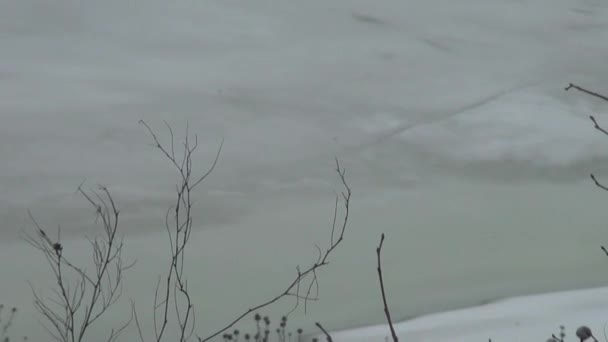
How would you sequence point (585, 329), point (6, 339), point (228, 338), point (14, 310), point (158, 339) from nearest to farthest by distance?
point (585, 329) → point (158, 339) → point (228, 338) → point (6, 339) → point (14, 310)

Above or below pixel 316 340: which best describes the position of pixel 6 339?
above

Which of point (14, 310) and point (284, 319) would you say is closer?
point (284, 319)

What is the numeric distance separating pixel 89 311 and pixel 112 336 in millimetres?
112

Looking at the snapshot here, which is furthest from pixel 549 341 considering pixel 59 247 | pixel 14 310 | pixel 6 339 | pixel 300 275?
pixel 14 310

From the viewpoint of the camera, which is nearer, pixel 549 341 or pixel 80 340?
pixel 549 341

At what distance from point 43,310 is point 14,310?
1305mm

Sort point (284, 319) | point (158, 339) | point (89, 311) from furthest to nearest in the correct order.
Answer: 1. point (284, 319)
2. point (89, 311)
3. point (158, 339)

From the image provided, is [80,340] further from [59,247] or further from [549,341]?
[549,341]

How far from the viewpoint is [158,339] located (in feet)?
7.07

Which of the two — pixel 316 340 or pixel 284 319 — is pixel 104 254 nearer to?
pixel 284 319

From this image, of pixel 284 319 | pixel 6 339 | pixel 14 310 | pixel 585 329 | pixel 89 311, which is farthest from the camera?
pixel 14 310

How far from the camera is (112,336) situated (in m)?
2.42

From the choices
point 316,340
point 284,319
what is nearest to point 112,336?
point 284,319

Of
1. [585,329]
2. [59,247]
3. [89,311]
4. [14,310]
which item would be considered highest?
[14,310]
